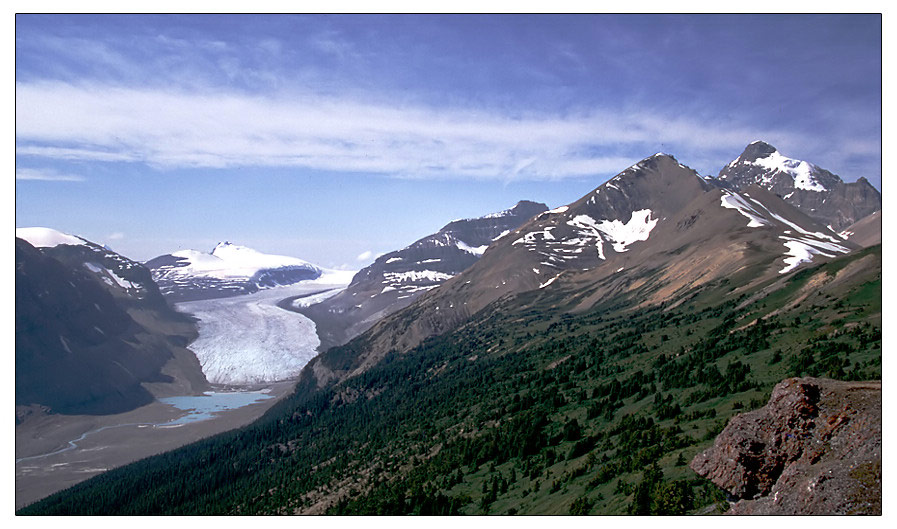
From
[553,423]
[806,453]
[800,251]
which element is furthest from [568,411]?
[800,251]

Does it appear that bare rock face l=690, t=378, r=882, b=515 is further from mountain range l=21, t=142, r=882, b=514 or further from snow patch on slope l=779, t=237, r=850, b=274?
snow patch on slope l=779, t=237, r=850, b=274

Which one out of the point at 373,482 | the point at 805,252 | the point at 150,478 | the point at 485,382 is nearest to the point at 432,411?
the point at 485,382

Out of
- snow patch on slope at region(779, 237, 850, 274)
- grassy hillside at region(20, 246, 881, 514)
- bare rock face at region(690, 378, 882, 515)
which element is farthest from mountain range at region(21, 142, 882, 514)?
bare rock face at region(690, 378, 882, 515)

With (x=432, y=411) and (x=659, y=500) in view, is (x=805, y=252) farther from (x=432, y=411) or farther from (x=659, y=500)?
(x=659, y=500)

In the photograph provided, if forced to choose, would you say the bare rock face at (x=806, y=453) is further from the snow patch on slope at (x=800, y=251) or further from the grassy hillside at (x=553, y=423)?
the snow patch on slope at (x=800, y=251)

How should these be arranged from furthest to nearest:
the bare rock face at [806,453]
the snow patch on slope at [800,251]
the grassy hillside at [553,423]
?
the snow patch on slope at [800,251] < the grassy hillside at [553,423] < the bare rock face at [806,453]

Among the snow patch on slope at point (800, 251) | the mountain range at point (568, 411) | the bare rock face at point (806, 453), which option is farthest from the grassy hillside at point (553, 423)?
the snow patch on slope at point (800, 251)
